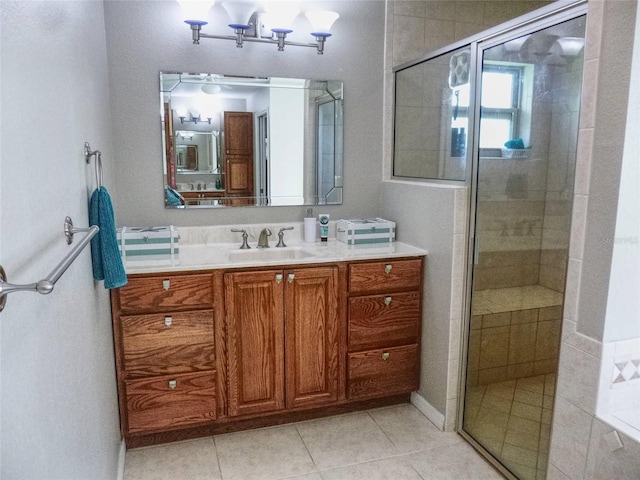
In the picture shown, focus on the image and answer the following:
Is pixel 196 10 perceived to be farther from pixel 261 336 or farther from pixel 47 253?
pixel 47 253

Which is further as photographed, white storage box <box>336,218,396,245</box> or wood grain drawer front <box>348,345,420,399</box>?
white storage box <box>336,218,396,245</box>

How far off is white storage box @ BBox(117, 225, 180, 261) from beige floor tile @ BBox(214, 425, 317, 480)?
3.15 feet

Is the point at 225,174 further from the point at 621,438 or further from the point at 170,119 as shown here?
the point at 621,438

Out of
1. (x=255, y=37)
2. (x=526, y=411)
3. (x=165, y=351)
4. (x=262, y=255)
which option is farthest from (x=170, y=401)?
(x=255, y=37)

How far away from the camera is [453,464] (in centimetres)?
227

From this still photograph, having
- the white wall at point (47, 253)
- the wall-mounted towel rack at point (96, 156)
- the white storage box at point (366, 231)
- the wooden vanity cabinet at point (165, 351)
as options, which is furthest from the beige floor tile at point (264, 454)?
the wall-mounted towel rack at point (96, 156)

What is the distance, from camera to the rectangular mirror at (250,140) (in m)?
2.62

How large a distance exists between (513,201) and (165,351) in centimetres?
170

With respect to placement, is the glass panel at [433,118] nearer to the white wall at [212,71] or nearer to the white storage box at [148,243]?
the white wall at [212,71]

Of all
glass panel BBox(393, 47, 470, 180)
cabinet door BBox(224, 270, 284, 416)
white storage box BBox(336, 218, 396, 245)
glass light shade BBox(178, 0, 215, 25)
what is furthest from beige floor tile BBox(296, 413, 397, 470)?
glass light shade BBox(178, 0, 215, 25)

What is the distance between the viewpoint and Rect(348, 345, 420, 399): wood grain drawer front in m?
2.59

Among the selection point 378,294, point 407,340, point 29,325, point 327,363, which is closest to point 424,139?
point 378,294

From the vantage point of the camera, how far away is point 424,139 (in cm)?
275

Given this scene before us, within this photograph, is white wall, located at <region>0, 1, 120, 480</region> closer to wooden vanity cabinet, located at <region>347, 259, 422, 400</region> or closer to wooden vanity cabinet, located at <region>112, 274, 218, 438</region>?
wooden vanity cabinet, located at <region>112, 274, 218, 438</region>
